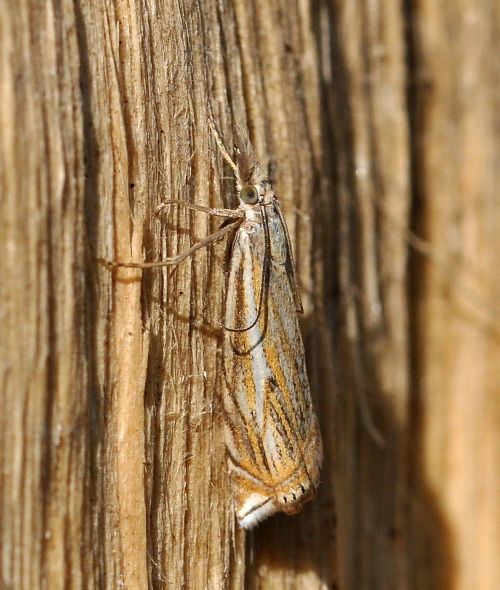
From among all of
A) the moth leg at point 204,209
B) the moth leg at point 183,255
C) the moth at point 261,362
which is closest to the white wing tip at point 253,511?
the moth at point 261,362

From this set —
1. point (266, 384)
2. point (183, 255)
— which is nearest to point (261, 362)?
point (266, 384)

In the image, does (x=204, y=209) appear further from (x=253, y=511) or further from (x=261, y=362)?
(x=253, y=511)

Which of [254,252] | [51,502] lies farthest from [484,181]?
[51,502]

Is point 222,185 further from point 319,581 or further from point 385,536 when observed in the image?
point 385,536

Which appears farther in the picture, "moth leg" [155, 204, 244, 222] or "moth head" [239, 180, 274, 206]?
"moth head" [239, 180, 274, 206]

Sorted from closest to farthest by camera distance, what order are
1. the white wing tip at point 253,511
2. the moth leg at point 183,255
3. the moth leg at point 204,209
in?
the moth leg at point 183,255 < the moth leg at point 204,209 < the white wing tip at point 253,511

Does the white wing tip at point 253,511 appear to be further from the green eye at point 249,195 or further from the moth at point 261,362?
the green eye at point 249,195

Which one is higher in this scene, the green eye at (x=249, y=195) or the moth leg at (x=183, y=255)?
the green eye at (x=249, y=195)

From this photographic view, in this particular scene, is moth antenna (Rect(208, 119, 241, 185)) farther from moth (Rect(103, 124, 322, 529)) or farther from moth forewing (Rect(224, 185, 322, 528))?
moth forewing (Rect(224, 185, 322, 528))

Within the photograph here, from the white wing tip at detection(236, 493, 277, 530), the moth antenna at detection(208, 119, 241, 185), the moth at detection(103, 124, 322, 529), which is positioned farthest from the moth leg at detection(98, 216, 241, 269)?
the white wing tip at detection(236, 493, 277, 530)
